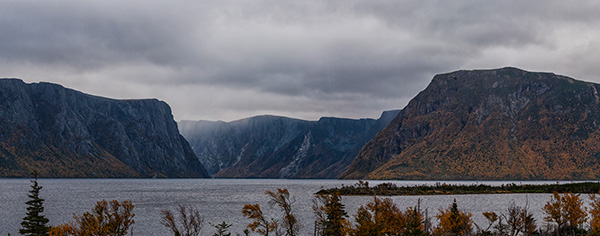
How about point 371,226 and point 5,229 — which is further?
point 5,229

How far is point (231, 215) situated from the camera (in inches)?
4643

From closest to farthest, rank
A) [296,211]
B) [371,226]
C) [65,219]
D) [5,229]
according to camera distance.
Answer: [371,226] → [5,229] → [65,219] → [296,211]

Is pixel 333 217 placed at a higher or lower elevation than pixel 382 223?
lower

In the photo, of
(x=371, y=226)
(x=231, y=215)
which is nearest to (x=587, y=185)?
(x=231, y=215)

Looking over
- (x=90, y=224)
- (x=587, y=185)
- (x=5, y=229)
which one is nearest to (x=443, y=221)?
(x=90, y=224)

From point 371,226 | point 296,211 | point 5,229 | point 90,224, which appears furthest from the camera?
point 296,211

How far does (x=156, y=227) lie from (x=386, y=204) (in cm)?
5494

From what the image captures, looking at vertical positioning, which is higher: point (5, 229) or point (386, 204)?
point (386, 204)

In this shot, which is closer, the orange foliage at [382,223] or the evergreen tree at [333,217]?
the orange foliage at [382,223]

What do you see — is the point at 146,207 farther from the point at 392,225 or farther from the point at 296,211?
the point at 392,225

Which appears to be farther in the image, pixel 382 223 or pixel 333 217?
pixel 333 217

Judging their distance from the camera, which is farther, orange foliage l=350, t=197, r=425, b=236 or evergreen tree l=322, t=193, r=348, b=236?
evergreen tree l=322, t=193, r=348, b=236

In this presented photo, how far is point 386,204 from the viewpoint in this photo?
5697cm

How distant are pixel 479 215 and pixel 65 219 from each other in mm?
88261
